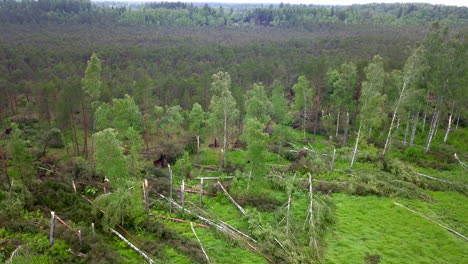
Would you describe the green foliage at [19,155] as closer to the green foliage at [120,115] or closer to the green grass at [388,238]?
the green foliage at [120,115]

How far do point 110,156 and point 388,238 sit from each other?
15.6 metres

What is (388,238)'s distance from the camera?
18859 millimetres

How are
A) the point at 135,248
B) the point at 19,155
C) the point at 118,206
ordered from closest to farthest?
1. the point at 135,248
2. the point at 118,206
3. the point at 19,155

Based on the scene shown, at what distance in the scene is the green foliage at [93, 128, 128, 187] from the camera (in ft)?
59.0

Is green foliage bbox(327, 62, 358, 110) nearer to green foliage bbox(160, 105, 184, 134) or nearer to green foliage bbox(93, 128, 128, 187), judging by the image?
green foliage bbox(160, 105, 184, 134)

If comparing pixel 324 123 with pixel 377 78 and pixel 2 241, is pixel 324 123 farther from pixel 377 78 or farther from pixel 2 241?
pixel 2 241

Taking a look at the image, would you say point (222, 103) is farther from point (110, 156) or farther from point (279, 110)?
point (110, 156)

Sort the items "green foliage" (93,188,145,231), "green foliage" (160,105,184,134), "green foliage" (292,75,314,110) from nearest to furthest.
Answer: "green foliage" (93,188,145,231), "green foliage" (160,105,184,134), "green foliage" (292,75,314,110)

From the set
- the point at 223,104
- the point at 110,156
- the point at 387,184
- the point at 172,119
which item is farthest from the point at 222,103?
the point at 387,184

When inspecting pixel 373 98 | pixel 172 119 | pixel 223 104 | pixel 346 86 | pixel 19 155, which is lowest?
pixel 172 119

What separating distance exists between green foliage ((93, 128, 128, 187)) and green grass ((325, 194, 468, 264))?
38.1ft

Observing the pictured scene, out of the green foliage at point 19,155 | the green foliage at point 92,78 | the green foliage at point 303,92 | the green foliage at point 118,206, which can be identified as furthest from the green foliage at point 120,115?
the green foliage at point 303,92

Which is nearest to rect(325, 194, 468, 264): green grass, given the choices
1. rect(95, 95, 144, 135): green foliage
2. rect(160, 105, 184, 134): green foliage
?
rect(160, 105, 184, 134): green foliage

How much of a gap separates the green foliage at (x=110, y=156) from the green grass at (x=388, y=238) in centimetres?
1162
